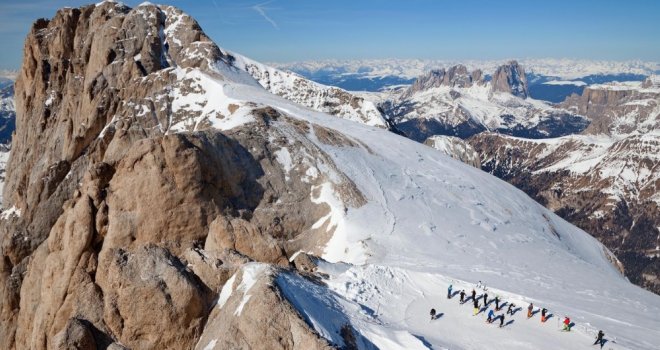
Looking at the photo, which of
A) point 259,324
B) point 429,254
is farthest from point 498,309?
point 259,324

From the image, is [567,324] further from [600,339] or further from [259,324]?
[259,324]

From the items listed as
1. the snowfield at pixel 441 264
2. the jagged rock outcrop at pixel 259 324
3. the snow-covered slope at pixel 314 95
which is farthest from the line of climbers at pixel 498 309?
the snow-covered slope at pixel 314 95

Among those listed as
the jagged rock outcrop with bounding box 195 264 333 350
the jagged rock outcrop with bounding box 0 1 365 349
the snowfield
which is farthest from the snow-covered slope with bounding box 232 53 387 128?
the jagged rock outcrop with bounding box 195 264 333 350

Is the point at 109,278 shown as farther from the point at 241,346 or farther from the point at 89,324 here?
the point at 241,346

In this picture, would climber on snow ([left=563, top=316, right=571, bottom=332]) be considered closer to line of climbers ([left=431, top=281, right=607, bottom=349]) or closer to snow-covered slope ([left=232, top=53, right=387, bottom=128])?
line of climbers ([left=431, top=281, right=607, bottom=349])

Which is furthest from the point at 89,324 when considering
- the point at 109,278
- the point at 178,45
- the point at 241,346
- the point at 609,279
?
the point at 178,45

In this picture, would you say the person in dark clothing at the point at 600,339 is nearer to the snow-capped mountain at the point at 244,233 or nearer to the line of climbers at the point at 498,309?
the line of climbers at the point at 498,309
